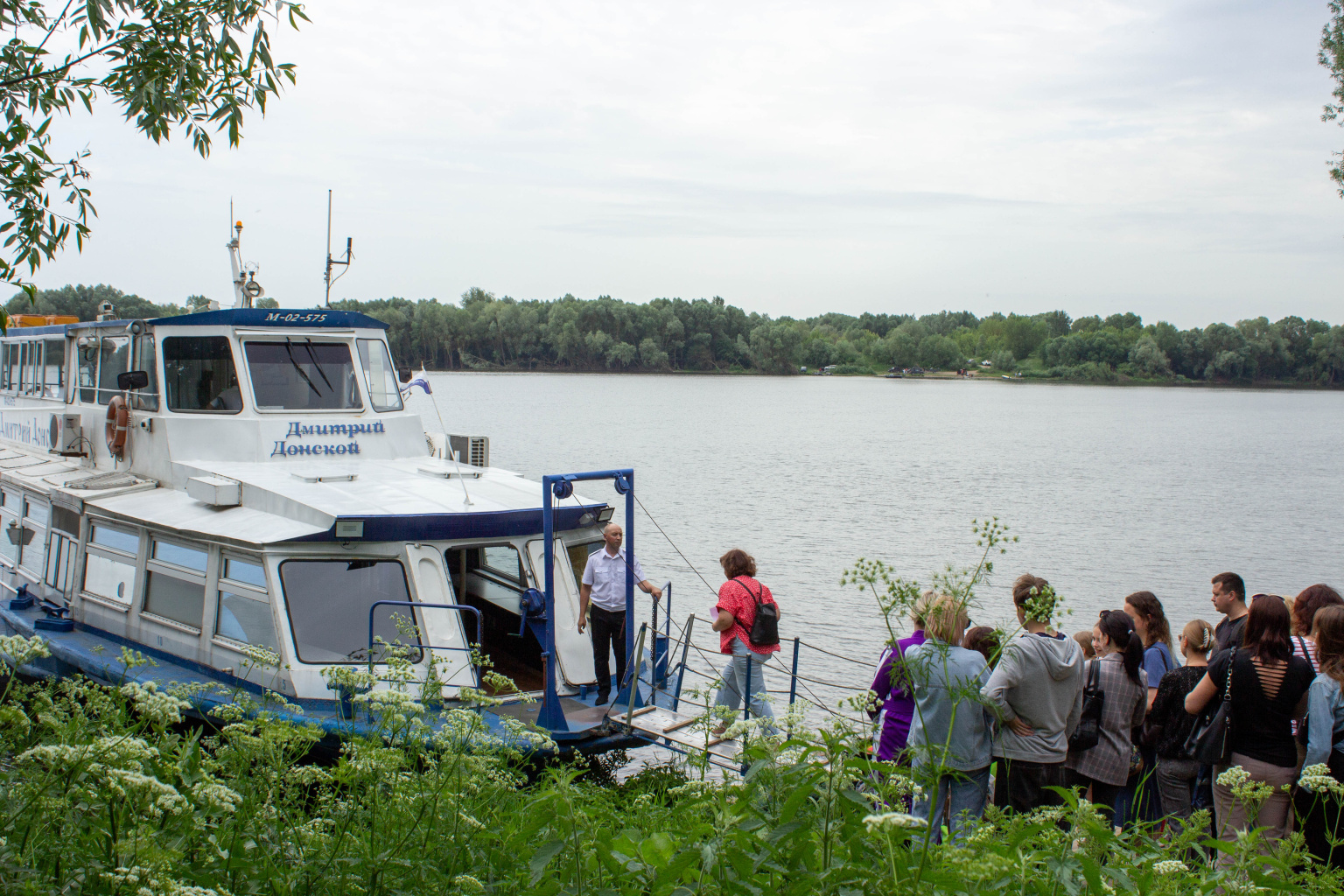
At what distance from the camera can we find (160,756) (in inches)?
135

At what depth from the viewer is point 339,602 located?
802 centimetres

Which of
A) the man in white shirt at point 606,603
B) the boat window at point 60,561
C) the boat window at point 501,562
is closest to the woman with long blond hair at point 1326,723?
the man in white shirt at point 606,603

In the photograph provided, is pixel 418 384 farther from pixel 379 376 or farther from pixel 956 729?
pixel 956 729

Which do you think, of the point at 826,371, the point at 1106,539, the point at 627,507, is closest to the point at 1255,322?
the point at 826,371

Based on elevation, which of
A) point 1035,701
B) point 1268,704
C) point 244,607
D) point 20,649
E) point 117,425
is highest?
point 117,425

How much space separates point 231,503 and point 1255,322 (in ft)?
489

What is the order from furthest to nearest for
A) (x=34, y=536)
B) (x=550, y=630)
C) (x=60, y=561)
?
1. (x=34, y=536)
2. (x=60, y=561)
3. (x=550, y=630)

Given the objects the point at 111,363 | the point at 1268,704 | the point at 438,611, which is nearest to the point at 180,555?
the point at 438,611

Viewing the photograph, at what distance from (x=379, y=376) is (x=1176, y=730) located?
8.43 meters

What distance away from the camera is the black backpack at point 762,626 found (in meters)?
7.73

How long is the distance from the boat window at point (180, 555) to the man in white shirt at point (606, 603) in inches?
123

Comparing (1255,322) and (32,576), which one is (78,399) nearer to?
(32,576)

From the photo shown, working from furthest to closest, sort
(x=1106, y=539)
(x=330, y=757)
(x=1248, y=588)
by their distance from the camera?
(x=1106, y=539) → (x=1248, y=588) → (x=330, y=757)

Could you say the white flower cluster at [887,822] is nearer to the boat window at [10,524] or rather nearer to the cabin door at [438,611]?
the cabin door at [438,611]
